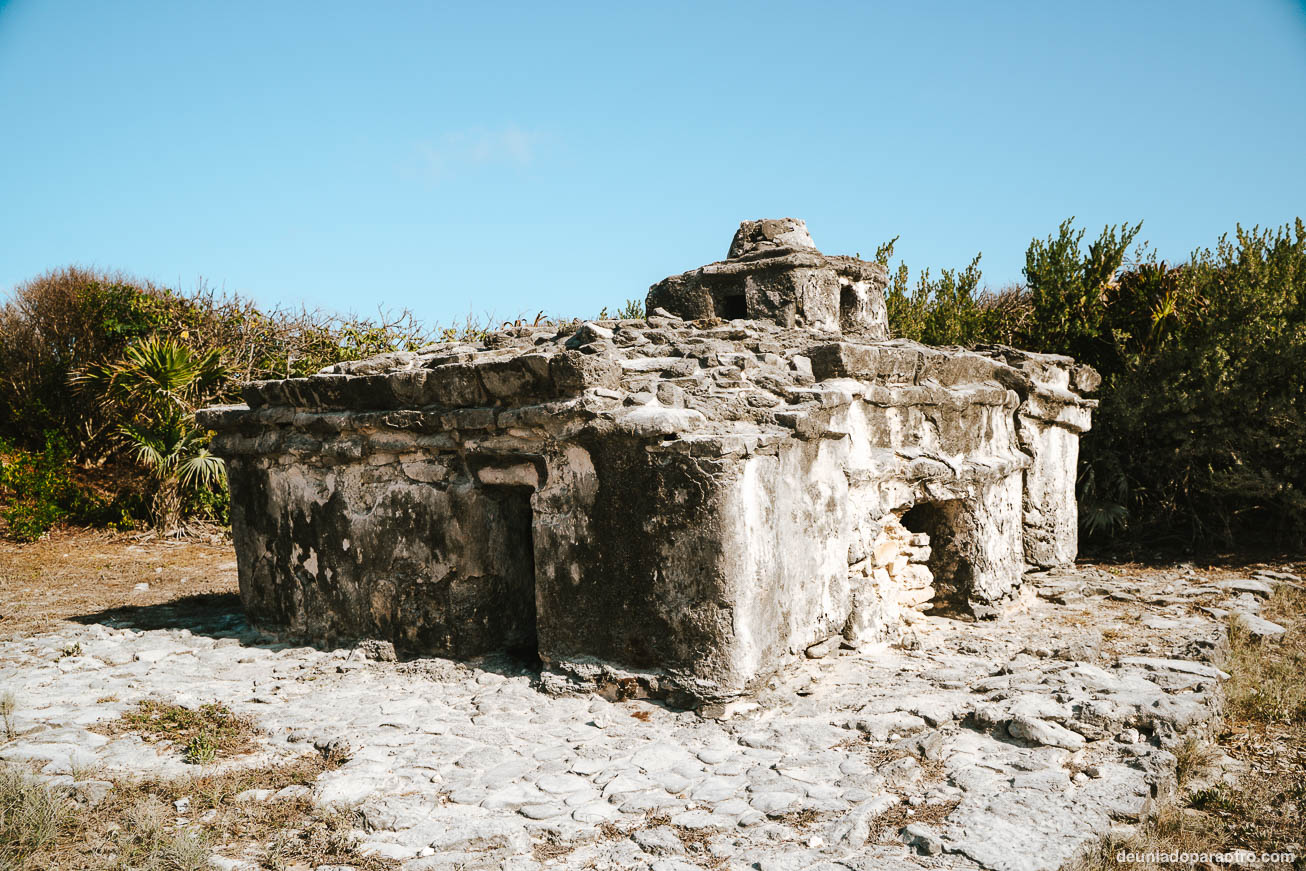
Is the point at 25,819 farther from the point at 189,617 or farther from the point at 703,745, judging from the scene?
the point at 189,617

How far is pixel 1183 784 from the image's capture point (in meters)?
4.06

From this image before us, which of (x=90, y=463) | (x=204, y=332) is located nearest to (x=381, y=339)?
(x=204, y=332)

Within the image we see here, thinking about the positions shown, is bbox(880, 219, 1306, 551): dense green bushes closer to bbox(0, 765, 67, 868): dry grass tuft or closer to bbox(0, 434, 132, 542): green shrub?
bbox(0, 765, 67, 868): dry grass tuft

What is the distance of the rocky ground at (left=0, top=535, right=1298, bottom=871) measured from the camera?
3508 millimetres

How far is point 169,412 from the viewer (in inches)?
481

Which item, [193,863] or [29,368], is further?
[29,368]

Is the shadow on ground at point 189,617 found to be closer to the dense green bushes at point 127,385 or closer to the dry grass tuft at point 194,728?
the dry grass tuft at point 194,728

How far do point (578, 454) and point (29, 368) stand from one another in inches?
545

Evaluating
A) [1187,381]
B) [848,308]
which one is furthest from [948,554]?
[1187,381]

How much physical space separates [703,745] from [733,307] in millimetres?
3562

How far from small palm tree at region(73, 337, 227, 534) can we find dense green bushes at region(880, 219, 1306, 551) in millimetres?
10669

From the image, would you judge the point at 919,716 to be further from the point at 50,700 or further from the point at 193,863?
the point at 50,700

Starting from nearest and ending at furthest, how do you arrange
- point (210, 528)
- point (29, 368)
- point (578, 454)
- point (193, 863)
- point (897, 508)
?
point (193, 863), point (578, 454), point (897, 508), point (210, 528), point (29, 368)

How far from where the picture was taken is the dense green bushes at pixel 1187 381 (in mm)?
9461
